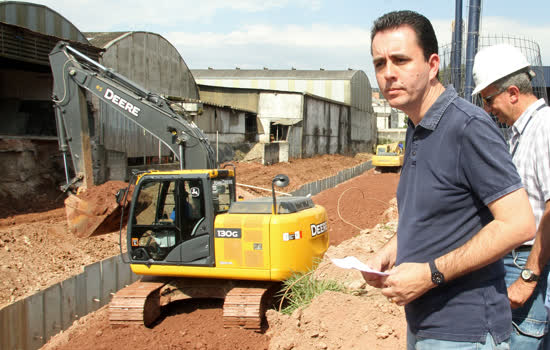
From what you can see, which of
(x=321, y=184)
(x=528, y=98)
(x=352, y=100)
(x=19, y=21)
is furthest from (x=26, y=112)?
(x=352, y=100)

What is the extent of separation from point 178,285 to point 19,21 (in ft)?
36.0

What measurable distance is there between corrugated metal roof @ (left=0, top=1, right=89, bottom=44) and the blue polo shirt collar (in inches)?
589

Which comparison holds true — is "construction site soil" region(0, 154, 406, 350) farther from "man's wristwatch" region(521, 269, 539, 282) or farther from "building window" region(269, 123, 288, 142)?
"building window" region(269, 123, 288, 142)

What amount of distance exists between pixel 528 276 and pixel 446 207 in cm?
111

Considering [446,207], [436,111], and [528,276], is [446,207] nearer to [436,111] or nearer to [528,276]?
[436,111]

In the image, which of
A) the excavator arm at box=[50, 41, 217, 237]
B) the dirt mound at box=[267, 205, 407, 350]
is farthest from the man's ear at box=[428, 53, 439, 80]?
the excavator arm at box=[50, 41, 217, 237]

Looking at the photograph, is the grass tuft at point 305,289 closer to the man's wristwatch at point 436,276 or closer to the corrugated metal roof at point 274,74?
the man's wristwatch at point 436,276

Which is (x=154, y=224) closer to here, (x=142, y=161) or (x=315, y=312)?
(x=315, y=312)

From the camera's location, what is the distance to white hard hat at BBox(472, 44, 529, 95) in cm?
276

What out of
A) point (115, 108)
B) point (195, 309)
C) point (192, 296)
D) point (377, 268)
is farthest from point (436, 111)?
point (115, 108)

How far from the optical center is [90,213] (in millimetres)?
10844

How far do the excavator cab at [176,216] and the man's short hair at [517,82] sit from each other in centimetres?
467

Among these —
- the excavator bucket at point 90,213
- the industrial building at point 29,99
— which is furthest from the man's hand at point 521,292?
the industrial building at point 29,99

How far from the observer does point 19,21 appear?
14.7 m
